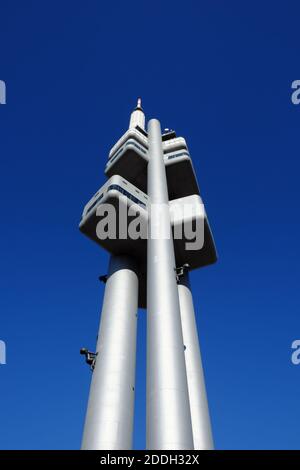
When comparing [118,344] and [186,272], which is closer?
[118,344]

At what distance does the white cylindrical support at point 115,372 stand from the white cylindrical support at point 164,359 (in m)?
2.85

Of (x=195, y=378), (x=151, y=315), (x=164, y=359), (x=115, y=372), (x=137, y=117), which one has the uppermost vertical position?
(x=137, y=117)

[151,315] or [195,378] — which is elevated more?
[151,315]

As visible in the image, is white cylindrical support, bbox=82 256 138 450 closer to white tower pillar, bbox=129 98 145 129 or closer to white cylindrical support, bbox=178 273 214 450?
white cylindrical support, bbox=178 273 214 450

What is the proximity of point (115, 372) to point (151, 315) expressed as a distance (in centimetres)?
341

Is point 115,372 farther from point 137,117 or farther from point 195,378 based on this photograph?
point 137,117

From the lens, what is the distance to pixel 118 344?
18109 millimetres

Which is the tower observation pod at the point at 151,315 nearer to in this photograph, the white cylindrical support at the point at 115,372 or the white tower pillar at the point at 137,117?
the white cylindrical support at the point at 115,372

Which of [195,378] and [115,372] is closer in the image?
[115,372]

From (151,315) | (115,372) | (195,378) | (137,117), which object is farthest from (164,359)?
(137,117)

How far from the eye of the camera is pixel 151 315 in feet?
53.5
